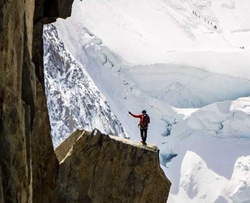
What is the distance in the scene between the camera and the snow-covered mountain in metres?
27.5

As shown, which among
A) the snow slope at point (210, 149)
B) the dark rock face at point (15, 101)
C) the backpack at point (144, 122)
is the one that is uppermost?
the dark rock face at point (15, 101)

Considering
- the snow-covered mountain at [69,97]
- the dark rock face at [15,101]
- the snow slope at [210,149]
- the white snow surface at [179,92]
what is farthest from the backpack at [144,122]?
the snow slope at [210,149]

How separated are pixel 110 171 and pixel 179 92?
19059 mm

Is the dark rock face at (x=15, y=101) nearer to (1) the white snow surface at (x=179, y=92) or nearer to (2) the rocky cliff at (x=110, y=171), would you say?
(2) the rocky cliff at (x=110, y=171)

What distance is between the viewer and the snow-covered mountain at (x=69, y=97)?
2747cm

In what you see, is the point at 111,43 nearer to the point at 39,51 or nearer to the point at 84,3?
the point at 84,3

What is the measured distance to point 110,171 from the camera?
14.1 metres

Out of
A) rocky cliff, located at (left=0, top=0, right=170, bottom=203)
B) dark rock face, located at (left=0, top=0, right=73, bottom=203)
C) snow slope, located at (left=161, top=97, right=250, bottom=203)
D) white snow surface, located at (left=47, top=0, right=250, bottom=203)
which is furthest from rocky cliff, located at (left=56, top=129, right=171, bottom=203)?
snow slope, located at (left=161, top=97, right=250, bottom=203)

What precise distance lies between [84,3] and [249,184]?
15860 millimetres

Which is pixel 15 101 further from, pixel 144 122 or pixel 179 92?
pixel 179 92

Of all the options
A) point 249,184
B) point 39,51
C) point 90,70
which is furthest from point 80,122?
point 39,51

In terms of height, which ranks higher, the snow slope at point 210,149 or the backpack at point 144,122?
the backpack at point 144,122

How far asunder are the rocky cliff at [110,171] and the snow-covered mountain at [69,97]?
470 inches

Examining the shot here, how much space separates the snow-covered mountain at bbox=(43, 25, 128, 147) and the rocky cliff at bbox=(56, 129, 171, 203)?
11.9 m
